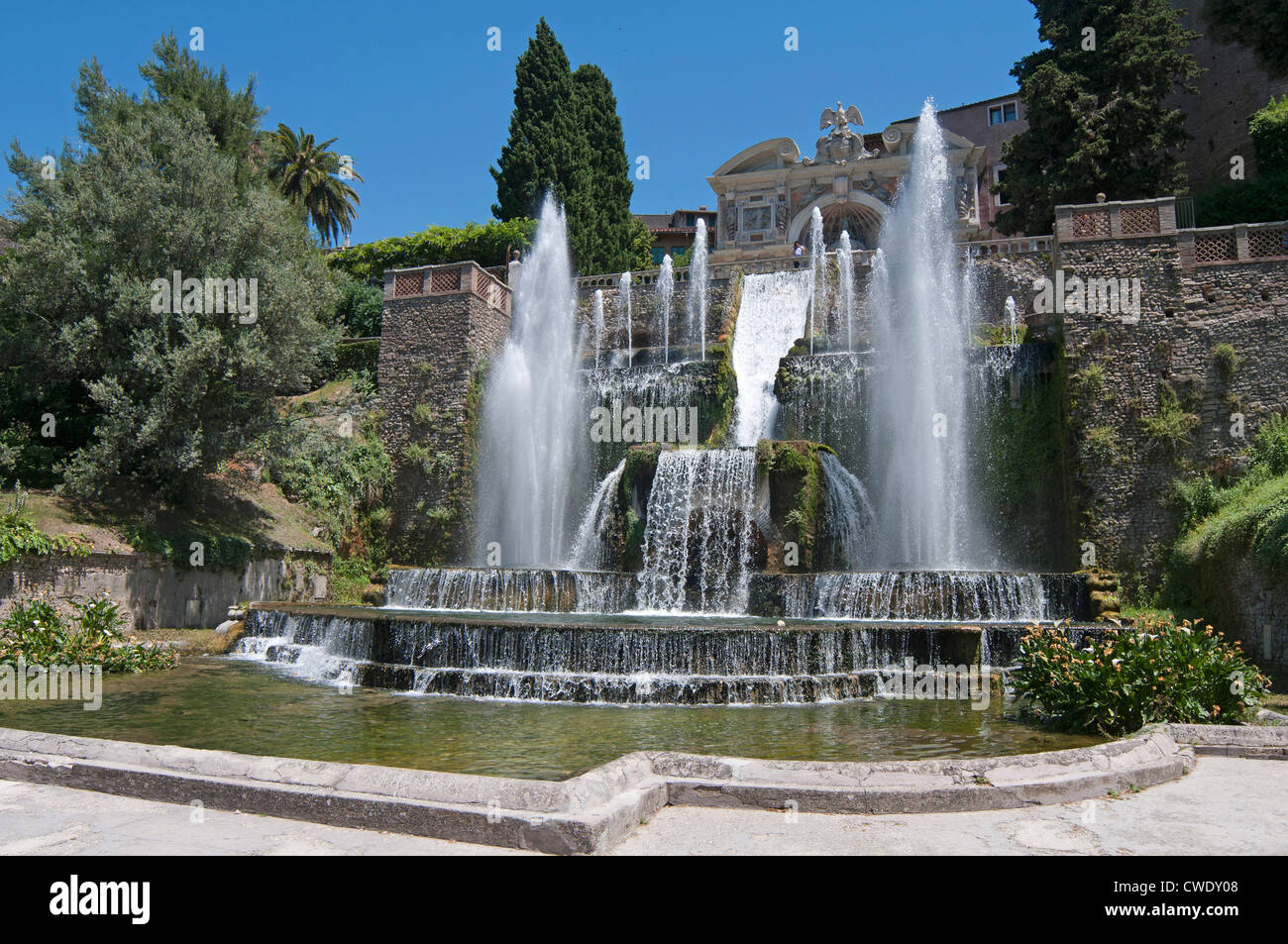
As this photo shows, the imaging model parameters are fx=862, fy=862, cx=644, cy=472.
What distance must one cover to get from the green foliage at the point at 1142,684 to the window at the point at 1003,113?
37529 millimetres

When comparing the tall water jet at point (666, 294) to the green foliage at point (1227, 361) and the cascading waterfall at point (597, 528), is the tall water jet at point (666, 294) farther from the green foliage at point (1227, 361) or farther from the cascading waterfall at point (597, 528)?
the green foliage at point (1227, 361)

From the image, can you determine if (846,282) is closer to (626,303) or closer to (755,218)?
(626,303)

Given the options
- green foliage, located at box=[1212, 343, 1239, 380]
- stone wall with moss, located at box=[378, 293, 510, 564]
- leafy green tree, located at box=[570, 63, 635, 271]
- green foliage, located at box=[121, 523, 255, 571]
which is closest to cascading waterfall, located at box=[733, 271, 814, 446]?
stone wall with moss, located at box=[378, 293, 510, 564]

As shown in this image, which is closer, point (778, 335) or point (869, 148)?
point (778, 335)

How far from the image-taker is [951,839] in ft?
12.5

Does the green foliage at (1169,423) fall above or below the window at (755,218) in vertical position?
below

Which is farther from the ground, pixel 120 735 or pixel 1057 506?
pixel 1057 506

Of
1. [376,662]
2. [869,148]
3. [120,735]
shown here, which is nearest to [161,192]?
[376,662]

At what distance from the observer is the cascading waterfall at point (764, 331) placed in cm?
2064

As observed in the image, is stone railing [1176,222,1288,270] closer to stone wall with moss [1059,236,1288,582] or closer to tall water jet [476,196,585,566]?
stone wall with moss [1059,236,1288,582]

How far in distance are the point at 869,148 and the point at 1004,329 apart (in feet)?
75.1

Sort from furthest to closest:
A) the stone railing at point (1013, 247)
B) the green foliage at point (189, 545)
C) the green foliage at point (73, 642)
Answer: the stone railing at point (1013, 247) < the green foliage at point (189, 545) < the green foliage at point (73, 642)

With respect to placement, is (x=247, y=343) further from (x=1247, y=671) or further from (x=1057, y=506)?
(x=1057, y=506)

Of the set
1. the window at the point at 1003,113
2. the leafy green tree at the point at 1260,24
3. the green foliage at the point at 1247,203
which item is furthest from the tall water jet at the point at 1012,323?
the window at the point at 1003,113
